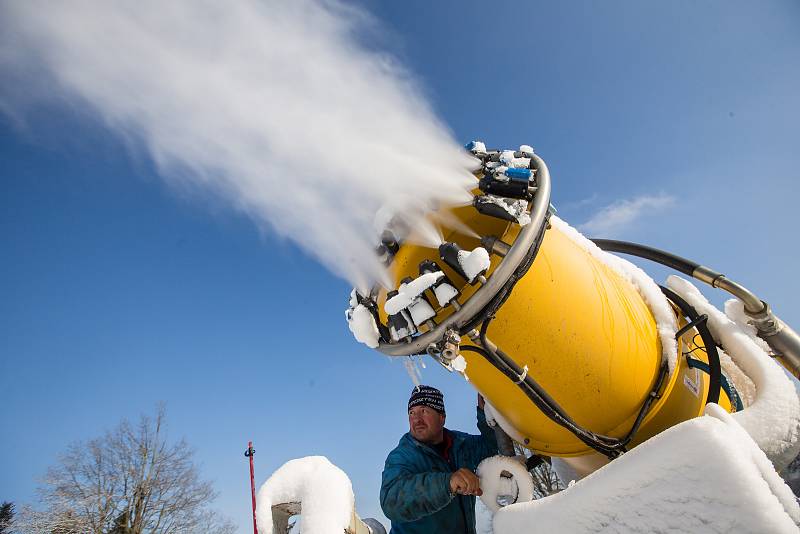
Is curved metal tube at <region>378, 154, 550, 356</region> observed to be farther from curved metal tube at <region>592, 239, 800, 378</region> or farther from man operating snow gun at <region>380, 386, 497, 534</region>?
curved metal tube at <region>592, 239, 800, 378</region>

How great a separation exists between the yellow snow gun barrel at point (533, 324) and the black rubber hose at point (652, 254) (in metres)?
0.75

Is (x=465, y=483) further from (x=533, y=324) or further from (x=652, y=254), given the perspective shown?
(x=652, y=254)

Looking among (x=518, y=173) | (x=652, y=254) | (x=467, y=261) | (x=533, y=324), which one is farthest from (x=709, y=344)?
(x=467, y=261)

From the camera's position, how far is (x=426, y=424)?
143 inches

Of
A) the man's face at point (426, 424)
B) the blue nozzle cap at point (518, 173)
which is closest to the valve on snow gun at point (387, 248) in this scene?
the blue nozzle cap at point (518, 173)

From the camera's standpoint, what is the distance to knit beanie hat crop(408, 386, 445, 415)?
3.76 meters

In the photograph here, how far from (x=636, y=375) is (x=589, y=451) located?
0.46m

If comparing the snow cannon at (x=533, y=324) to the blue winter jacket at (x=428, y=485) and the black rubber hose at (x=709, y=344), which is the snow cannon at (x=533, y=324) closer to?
the black rubber hose at (x=709, y=344)

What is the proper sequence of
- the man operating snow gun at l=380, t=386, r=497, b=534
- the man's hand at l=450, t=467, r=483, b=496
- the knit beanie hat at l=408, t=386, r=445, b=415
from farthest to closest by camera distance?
1. the knit beanie hat at l=408, t=386, r=445, b=415
2. the man operating snow gun at l=380, t=386, r=497, b=534
3. the man's hand at l=450, t=467, r=483, b=496

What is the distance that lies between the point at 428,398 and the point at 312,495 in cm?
161

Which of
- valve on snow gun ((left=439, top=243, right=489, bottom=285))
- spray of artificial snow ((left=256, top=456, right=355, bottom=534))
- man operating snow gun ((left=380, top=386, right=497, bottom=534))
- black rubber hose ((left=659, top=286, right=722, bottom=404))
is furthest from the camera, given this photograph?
man operating snow gun ((left=380, top=386, right=497, bottom=534))

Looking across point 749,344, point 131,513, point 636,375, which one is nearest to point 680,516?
point 636,375

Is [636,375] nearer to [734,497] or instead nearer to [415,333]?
[734,497]

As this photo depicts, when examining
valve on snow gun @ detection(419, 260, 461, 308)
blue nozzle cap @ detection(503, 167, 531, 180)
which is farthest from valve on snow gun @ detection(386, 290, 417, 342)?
blue nozzle cap @ detection(503, 167, 531, 180)
